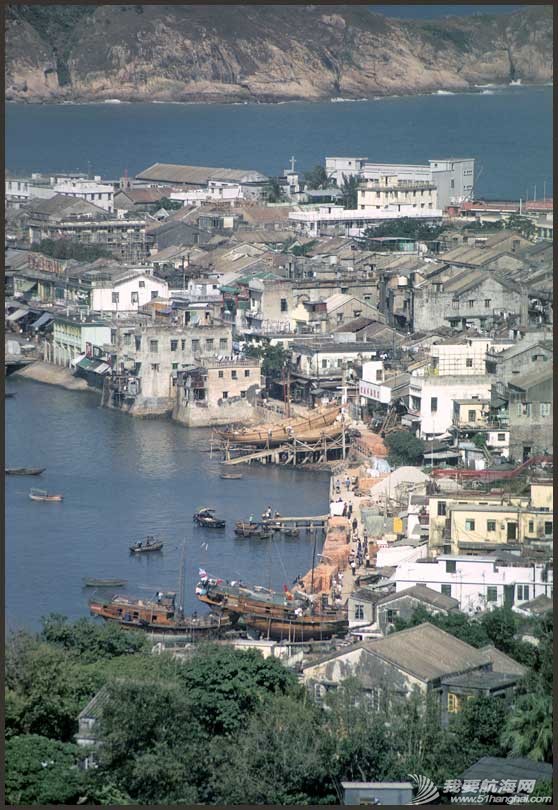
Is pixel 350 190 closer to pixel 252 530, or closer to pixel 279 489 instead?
pixel 279 489

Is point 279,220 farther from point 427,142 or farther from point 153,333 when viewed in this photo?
point 427,142

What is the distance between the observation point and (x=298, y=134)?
59062mm

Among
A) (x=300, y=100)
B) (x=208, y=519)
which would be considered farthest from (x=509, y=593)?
(x=300, y=100)

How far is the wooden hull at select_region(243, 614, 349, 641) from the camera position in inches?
485

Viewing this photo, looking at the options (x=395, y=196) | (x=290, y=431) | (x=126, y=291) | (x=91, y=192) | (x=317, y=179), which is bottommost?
(x=290, y=431)

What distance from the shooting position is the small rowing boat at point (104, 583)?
14.0m

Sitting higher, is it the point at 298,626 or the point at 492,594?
the point at 492,594

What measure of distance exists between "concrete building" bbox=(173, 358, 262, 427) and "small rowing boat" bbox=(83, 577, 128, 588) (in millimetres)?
5640

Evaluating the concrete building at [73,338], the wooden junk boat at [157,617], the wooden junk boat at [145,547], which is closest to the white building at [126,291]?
the concrete building at [73,338]

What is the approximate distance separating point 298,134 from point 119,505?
43.1 metres

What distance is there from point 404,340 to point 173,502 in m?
4.40

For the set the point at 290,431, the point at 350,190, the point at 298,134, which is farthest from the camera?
the point at 298,134

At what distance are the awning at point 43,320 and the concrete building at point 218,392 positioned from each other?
10.3 feet

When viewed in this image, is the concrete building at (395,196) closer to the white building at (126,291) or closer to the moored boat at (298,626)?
the white building at (126,291)
